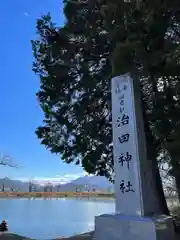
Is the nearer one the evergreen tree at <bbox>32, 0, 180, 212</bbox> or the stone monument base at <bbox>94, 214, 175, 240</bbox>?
the stone monument base at <bbox>94, 214, 175, 240</bbox>

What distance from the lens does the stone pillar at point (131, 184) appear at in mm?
3096

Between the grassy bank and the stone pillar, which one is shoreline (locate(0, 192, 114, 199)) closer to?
the grassy bank

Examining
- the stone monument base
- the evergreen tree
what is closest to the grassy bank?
the evergreen tree

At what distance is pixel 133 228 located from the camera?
10.2 feet

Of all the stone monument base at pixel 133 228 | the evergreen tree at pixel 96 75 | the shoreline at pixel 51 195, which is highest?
the evergreen tree at pixel 96 75

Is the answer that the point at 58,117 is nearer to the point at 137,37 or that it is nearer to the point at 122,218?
the point at 137,37

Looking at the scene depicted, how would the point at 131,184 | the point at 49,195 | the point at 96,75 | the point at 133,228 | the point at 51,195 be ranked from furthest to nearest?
the point at 49,195 < the point at 51,195 < the point at 96,75 < the point at 131,184 < the point at 133,228

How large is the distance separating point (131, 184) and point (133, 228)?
49 centimetres

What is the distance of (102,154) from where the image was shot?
6.25 meters

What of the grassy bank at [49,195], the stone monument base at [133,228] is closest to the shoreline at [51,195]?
the grassy bank at [49,195]

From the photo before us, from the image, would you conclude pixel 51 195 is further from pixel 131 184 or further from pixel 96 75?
pixel 131 184

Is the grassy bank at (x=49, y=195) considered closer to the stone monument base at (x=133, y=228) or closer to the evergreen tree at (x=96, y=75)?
the evergreen tree at (x=96, y=75)

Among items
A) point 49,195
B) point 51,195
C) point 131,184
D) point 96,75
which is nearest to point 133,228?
point 131,184

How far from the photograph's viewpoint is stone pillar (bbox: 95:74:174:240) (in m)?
3.10
